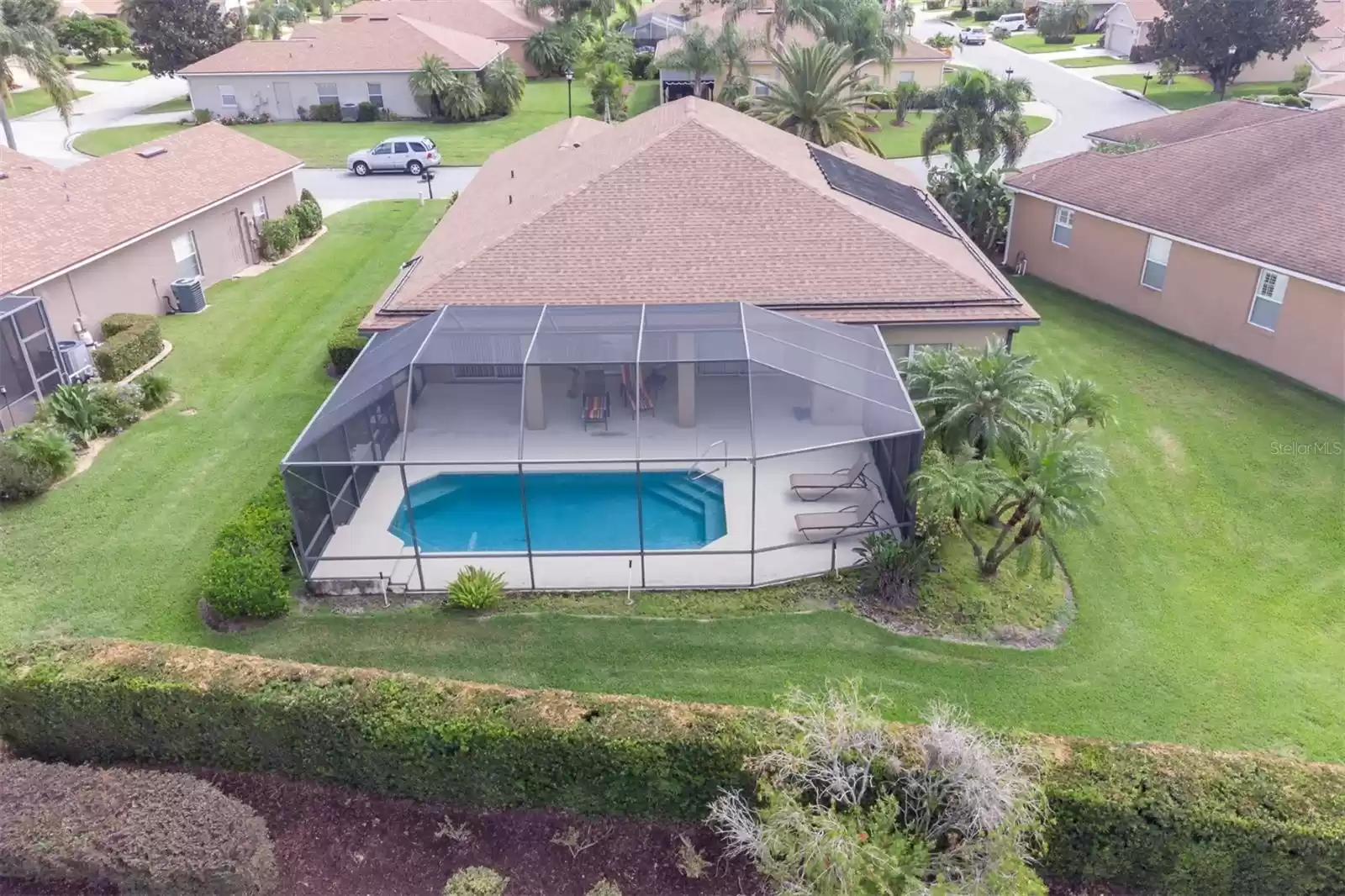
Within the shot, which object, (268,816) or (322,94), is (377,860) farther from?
(322,94)

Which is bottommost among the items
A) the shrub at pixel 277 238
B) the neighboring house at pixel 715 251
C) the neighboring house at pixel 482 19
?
the shrub at pixel 277 238

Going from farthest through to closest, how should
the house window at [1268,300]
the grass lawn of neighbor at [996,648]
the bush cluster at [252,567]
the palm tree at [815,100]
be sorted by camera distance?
the palm tree at [815,100], the house window at [1268,300], the bush cluster at [252,567], the grass lawn of neighbor at [996,648]

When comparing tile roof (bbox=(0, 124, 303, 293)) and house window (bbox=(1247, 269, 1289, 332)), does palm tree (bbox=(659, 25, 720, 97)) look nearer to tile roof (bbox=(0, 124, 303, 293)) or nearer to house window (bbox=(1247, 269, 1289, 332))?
tile roof (bbox=(0, 124, 303, 293))

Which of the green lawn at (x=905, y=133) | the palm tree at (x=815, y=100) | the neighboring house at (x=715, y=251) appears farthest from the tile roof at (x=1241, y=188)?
the green lawn at (x=905, y=133)

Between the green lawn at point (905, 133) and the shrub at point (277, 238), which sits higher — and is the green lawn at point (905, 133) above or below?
above

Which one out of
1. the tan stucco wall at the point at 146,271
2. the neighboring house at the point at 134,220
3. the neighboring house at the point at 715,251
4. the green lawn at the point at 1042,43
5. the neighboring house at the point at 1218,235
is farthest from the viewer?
the green lawn at the point at 1042,43

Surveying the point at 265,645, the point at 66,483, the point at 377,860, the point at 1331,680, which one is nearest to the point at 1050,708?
the point at 1331,680

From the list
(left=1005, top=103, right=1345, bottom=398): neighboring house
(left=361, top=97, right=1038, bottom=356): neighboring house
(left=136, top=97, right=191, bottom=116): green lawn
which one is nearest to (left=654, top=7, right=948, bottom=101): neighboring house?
(left=1005, top=103, right=1345, bottom=398): neighboring house

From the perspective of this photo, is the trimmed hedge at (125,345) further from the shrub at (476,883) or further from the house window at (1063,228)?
the house window at (1063,228)
